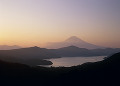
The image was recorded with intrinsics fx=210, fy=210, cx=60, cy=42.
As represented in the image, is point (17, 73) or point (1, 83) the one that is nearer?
point (1, 83)

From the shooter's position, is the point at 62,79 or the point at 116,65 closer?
the point at 62,79

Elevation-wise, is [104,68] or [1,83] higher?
[104,68]

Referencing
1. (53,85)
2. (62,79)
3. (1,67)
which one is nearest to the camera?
(53,85)

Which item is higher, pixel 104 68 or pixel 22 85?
pixel 104 68

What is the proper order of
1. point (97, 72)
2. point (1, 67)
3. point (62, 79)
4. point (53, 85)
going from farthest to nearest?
point (1, 67), point (97, 72), point (62, 79), point (53, 85)

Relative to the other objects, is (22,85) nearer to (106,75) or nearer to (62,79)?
(62,79)

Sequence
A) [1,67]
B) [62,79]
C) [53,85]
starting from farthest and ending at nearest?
[1,67]
[62,79]
[53,85]

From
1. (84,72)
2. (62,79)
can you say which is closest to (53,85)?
(62,79)

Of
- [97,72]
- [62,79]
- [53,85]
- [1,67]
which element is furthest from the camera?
[1,67]

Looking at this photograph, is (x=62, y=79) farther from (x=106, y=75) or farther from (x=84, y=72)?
(x=106, y=75)
